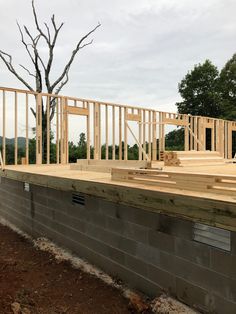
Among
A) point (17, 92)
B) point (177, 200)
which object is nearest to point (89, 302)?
point (177, 200)

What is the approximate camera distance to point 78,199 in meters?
4.04

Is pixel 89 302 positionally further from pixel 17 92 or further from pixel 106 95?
pixel 106 95

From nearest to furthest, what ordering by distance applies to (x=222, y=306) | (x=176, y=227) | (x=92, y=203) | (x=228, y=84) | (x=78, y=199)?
(x=222, y=306) → (x=176, y=227) → (x=92, y=203) → (x=78, y=199) → (x=228, y=84)

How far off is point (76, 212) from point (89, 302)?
1.28m

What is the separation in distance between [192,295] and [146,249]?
2.05ft

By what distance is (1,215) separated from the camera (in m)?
6.83

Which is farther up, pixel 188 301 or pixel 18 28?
pixel 18 28

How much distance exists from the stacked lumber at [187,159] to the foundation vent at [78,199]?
2.55 m

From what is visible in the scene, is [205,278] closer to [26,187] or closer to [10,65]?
[26,187]

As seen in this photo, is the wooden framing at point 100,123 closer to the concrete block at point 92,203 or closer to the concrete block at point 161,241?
the concrete block at point 92,203

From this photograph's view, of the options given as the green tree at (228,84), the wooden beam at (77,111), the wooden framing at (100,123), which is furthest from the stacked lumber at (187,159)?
the green tree at (228,84)

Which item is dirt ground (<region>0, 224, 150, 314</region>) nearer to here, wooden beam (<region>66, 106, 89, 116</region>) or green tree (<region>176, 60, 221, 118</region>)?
wooden beam (<region>66, 106, 89, 116</region>)

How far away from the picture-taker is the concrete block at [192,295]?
2494mm

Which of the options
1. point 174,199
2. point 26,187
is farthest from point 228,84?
point 174,199
